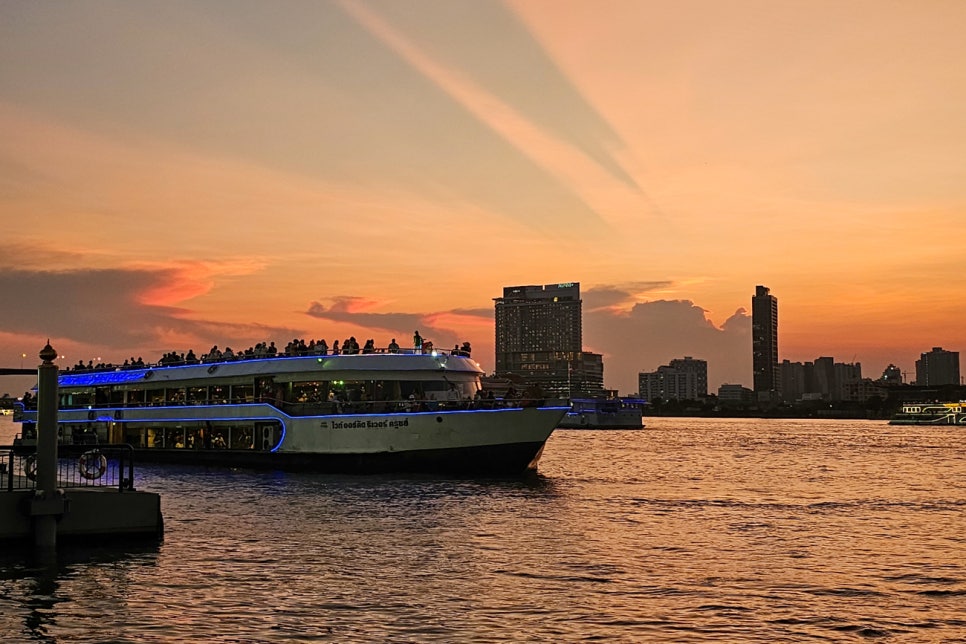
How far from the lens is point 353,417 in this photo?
50.3 metres

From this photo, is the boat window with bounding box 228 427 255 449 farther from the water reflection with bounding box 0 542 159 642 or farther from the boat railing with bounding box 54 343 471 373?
the water reflection with bounding box 0 542 159 642

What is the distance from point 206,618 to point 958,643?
13599 mm

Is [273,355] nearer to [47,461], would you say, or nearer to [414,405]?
[414,405]

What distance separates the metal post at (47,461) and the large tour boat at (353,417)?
25118mm

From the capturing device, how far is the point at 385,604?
20766 mm

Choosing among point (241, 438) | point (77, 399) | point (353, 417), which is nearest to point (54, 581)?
point (353, 417)

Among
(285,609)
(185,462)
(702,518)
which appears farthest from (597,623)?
(185,462)

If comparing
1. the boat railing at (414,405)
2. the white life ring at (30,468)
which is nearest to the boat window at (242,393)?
the boat railing at (414,405)

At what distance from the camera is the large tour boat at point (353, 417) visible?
48.3 metres

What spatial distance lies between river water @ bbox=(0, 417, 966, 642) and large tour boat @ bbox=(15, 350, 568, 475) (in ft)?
11.8

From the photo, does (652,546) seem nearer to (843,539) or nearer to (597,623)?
(843,539)

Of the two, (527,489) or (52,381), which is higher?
(52,381)

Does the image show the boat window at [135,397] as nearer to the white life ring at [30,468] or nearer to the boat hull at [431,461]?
the boat hull at [431,461]

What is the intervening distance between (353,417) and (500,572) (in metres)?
26.6
